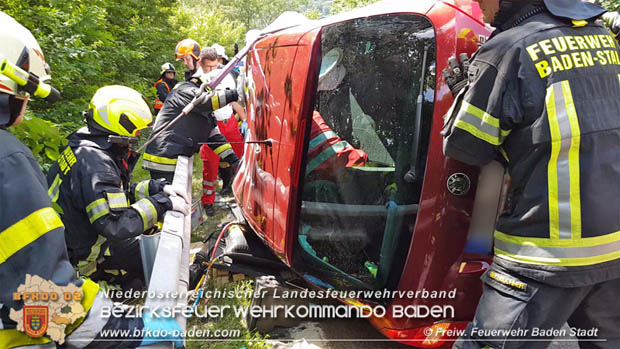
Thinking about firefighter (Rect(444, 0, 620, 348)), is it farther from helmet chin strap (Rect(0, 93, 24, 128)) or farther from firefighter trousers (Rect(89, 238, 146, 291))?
firefighter trousers (Rect(89, 238, 146, 291))

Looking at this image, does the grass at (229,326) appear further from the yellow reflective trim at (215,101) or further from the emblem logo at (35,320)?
the yellow reflective trim at (215,101)

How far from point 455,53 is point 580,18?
0.48 metres

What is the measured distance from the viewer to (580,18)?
154 cm

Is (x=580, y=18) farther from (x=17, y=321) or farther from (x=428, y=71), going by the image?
(x=17, y=321)

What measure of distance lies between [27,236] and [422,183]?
1561mm

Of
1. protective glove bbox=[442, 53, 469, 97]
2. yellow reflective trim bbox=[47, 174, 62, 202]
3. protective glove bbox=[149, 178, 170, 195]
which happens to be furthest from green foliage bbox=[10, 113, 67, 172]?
protective glove bbox=[442, 53, 469, 97]

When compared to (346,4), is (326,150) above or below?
above

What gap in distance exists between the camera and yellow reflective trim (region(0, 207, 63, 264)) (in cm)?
118

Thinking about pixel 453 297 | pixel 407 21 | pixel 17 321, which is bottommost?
pixel 453 297

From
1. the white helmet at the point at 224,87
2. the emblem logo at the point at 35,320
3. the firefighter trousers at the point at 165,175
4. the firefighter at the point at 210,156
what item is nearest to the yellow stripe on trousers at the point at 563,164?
the emblem logo at the point at 35,320

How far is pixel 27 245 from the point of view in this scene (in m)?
1.20

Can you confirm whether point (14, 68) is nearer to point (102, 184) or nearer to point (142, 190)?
point (102, 184)

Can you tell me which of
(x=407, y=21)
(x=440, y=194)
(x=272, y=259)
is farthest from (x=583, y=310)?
(x=272, y=259)

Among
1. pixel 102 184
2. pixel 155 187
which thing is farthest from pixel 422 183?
pixel 155 187
